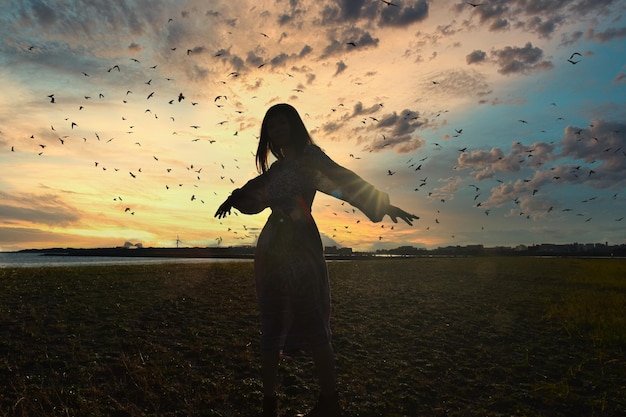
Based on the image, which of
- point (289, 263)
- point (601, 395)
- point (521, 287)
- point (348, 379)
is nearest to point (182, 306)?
point (348, 379)

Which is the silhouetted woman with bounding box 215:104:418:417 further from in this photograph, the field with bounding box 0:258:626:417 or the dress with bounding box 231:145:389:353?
the field with bounding box 0:258:626:417

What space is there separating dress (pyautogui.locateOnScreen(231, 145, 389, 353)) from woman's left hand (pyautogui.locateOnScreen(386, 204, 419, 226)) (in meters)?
0.07

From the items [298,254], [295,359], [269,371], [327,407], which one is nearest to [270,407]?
[269,371]

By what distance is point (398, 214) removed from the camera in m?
4.12

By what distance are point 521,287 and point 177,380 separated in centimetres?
1510

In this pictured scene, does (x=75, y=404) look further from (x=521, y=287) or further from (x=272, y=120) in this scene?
(x=521, y=287)

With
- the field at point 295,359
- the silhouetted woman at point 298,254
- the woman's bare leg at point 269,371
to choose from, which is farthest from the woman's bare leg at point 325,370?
the field at point 295,359

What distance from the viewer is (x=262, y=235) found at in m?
4.32

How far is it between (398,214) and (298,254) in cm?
98

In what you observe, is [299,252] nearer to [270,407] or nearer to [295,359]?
[270,407]

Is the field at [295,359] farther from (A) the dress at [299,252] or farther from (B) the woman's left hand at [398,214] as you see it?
(B) the woman's left hand at [398,214]

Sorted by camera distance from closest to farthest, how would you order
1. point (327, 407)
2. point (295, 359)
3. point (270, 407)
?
point (327, 407)
point (270, 407)
point (295, 359)

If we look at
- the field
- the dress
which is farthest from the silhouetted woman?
the field

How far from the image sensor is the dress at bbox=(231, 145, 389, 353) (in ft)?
13.4
